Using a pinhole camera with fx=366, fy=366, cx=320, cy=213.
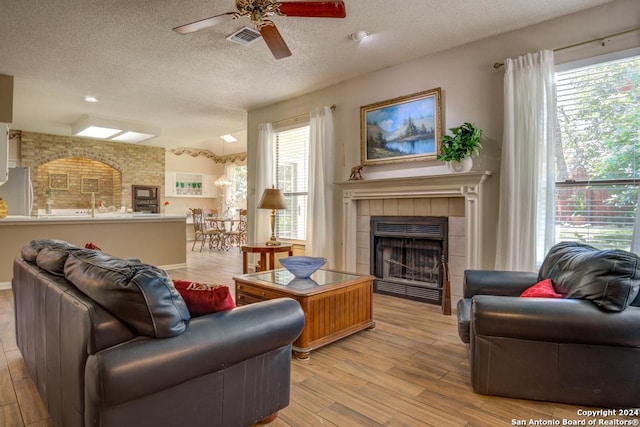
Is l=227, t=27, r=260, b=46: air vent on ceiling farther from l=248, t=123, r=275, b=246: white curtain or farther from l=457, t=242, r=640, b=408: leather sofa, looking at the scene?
l=457, t=242, r=640, b=408: leather sofa

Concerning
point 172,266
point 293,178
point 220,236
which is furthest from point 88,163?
point 293,178

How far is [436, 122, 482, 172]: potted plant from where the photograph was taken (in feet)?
11.5

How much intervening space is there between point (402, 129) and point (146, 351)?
3.68m

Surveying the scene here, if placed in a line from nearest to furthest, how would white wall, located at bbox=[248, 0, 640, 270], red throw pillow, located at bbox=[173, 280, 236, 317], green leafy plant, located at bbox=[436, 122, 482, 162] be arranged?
red throw pillow, located at bbox=[173, 280, 236, 317] < white wall, located at bbox=[248, 0, 640, 270] < green leafy plant, located at bbox=[436, 122, 482, 162]

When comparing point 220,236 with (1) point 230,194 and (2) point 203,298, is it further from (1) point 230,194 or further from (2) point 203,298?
(2) point 203,298

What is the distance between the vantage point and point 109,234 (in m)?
5.75

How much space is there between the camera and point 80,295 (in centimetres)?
142

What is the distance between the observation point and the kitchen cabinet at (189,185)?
420 inches

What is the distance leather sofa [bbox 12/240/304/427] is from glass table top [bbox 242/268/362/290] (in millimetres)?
1071

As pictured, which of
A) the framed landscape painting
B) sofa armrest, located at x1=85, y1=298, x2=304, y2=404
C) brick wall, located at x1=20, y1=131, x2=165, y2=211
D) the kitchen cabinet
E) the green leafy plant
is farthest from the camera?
the kitchen cabinet

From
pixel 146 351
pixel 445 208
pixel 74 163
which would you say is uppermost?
pixel 74 163

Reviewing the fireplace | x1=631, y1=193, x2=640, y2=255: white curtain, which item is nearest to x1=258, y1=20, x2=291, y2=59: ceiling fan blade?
the fireplace

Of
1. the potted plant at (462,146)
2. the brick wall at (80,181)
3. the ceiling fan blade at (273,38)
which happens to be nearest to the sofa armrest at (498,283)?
the potted plant at (462,146)

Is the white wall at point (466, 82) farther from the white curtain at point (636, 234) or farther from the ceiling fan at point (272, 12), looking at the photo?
the ceiling fan at point (272, 12)
